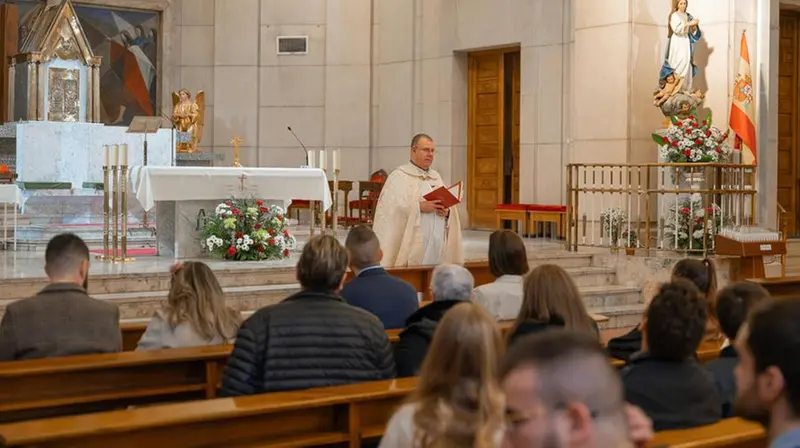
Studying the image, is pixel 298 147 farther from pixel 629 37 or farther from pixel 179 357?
pixel 179 357

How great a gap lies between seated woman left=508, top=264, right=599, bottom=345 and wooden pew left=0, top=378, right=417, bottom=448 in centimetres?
57

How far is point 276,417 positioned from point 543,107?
11.8 metres

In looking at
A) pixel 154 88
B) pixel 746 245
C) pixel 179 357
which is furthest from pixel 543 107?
pixel 179 357

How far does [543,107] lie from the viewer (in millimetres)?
15336

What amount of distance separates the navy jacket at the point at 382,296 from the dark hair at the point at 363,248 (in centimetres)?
5

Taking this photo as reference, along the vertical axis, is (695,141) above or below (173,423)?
above

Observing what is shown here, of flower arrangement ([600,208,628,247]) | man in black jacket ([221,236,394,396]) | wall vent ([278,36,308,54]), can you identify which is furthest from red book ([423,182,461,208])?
wall vent ([278,36,308,54])

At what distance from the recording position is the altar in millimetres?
10367

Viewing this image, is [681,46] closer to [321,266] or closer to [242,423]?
[321,266]

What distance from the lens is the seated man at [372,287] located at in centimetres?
547

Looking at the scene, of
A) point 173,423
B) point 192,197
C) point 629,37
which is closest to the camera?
point 173,423

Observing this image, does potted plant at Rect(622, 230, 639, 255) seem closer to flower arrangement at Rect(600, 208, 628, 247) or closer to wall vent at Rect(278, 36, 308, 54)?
flower arrangement at Rect(600, 208, 628, 247)

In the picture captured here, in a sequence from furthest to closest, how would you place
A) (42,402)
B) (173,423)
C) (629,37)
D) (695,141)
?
(629,37), (695,141), (42,402), (173,423)

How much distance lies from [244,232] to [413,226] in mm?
1871
